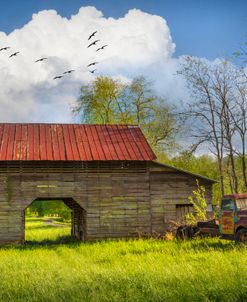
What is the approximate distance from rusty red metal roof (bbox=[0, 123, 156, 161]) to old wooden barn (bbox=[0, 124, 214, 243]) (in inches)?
2.0

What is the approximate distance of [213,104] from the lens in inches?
1443

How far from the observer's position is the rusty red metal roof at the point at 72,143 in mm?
25094

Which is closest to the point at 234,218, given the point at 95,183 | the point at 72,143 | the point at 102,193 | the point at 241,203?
the point at 241,203

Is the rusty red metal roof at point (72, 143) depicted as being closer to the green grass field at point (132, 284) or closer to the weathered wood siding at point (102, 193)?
the weathered wood siding at point (102, 193)

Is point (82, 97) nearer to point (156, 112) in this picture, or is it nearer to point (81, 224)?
point (156, 112)

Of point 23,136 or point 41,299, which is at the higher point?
point 23,136

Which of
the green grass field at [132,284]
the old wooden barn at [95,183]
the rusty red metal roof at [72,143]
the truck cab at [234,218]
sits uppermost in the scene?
the rusty red metal roof at [72,143]

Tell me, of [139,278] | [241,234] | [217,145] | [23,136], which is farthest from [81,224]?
[139,278]

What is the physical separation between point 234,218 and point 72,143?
11.6 meters

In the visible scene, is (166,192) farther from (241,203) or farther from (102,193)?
(241,203)

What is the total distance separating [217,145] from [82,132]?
13.3 metres

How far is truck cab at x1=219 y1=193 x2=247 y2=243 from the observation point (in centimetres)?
1744

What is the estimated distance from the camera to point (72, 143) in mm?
26719

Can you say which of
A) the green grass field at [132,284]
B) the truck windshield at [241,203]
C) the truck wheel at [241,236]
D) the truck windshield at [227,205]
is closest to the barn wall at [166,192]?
the truck windshield at [227,205]
